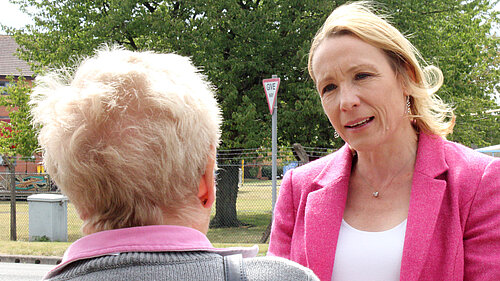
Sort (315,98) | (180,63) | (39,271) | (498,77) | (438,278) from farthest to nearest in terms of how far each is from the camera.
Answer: (498,77), (315,98), (39,271), (438,278), (180,63)

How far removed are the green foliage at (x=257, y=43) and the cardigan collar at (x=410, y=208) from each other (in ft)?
36.3

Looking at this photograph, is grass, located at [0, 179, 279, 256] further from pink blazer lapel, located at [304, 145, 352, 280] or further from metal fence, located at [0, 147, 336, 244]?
pink blazer lapel, located at [304, 145, 352, 280]

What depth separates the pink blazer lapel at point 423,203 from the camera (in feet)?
6.29

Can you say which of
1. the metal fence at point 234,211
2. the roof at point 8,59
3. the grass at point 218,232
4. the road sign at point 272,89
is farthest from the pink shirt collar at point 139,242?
the roof at point 8,59

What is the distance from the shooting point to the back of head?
4.06 feet

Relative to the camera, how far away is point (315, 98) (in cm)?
1328

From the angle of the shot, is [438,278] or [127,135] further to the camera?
[438,278]

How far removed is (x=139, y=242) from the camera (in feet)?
3.94

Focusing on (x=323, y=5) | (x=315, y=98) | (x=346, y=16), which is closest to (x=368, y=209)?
(x=346, y=16)

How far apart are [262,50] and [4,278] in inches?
352

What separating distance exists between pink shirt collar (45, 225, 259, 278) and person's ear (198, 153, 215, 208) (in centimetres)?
12

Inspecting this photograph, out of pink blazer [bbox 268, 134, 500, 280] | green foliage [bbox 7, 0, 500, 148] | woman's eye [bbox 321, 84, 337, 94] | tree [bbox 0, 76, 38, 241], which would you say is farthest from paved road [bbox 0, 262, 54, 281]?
woman's eye [bbox 321, 84, 337, 94]


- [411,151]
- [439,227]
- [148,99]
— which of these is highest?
[148,99]

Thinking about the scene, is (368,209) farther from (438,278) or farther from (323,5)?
(323,5)
